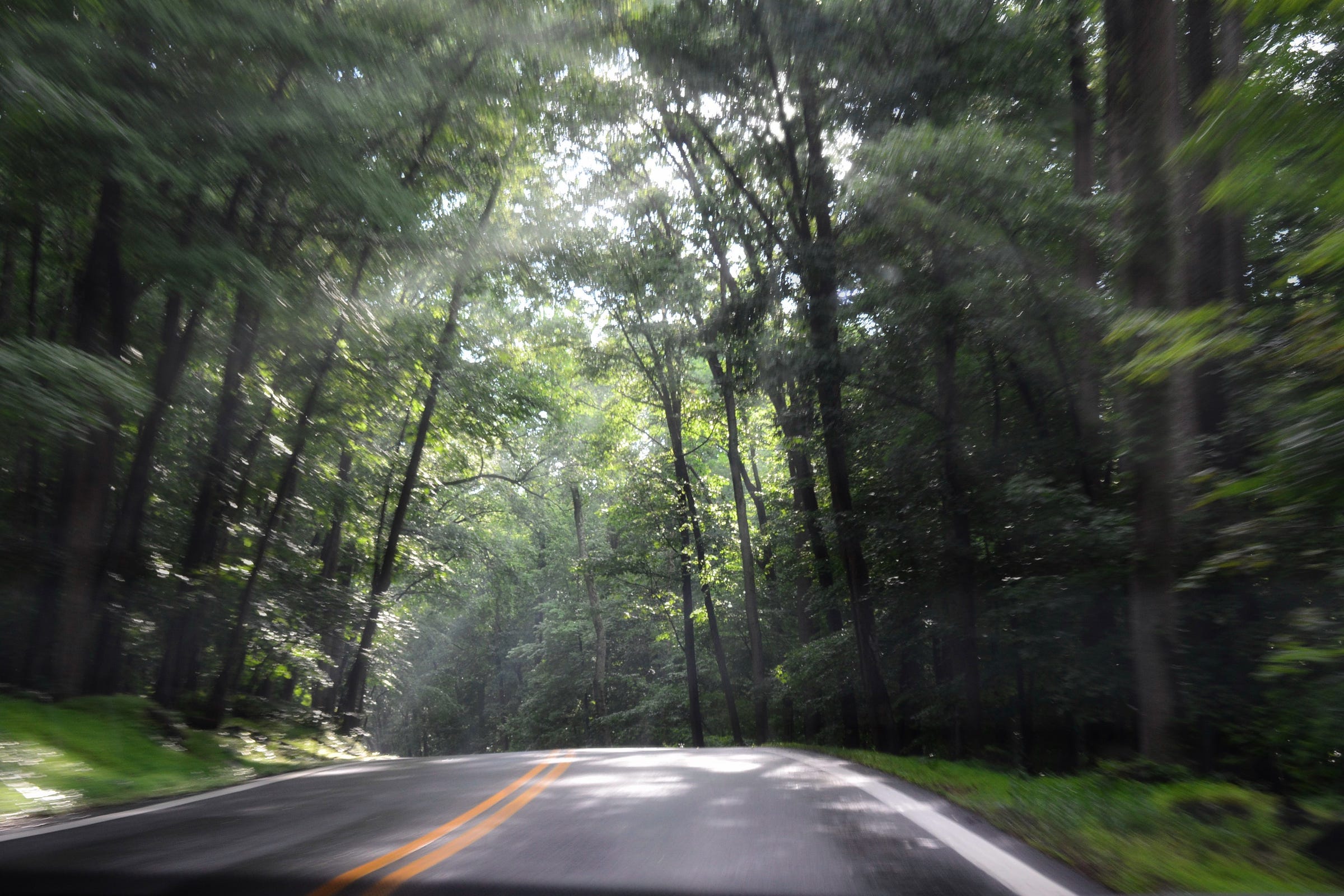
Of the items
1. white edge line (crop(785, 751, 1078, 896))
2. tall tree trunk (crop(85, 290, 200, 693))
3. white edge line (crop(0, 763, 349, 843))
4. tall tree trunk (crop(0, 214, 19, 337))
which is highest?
tall tree trunk (crop(0, 214, 19, 337))

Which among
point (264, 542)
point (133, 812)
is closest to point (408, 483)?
point (264, 542)

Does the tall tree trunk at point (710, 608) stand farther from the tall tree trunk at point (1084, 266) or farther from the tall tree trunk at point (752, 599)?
the tall tree trunk at point (1084, 266)

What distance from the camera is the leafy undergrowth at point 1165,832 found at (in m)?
3.43

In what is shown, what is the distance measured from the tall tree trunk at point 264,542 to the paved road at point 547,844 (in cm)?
568

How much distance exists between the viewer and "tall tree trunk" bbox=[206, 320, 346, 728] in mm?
12156

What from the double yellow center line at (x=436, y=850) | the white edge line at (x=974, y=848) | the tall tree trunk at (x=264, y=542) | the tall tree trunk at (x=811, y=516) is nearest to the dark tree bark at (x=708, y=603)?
the tall tree trunk at (x=811, y=516)

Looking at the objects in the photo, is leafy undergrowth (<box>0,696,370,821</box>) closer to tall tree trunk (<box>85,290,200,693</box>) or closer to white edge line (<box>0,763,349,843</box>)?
white edge line (<box>0,763,349,843</box>)

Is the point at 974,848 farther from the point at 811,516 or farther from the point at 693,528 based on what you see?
the point at 693,528

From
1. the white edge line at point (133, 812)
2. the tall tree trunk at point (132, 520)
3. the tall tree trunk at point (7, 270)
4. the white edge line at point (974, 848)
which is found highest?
the tall tree trunk at point (7, 270)

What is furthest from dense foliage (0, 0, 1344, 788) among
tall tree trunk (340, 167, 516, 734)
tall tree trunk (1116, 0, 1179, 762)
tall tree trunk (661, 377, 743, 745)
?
tall tree trunk (661, 377, 743, 745)

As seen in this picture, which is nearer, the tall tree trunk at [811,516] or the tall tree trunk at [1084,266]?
the tall tree trunk at [1084,266]

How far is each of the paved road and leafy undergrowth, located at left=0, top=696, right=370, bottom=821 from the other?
2.76 feet

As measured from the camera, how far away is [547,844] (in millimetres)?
4332

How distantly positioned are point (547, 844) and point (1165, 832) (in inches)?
124
